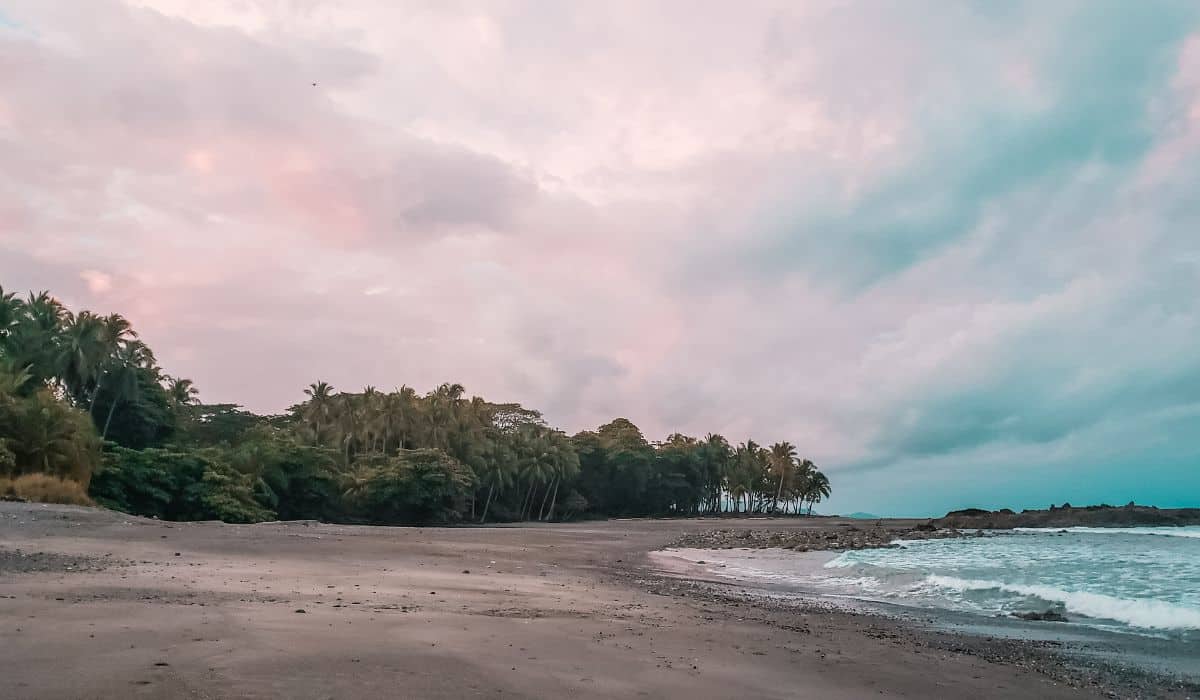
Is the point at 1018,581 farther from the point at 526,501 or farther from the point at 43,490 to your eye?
the point at 526,501

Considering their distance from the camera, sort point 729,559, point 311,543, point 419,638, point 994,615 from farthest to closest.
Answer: point 729,559 < point 311,543 < point 994,615 < point 419,638

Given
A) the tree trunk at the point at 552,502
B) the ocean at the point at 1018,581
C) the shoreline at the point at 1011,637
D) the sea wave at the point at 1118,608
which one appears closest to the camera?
the shoreline at the point at 1011,637

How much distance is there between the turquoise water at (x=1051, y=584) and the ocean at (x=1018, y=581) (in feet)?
0.06

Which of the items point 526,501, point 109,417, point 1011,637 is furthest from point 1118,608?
point 526,501

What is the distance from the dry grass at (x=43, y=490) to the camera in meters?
26.6

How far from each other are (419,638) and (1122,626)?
11.0m

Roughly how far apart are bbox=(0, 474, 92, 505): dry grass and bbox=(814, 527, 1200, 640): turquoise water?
27.0m

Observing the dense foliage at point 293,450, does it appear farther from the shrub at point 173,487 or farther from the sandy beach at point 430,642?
the sandy beach at point 430,642

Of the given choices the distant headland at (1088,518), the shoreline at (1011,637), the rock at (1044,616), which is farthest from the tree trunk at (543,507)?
the rock at (1044,616)

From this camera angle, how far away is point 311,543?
18.6 meters

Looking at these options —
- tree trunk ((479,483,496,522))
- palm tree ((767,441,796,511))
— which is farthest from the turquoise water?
palm tree ((767,441,796,511))

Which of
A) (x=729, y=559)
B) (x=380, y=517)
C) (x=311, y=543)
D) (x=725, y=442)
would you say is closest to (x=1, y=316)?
(x=380, y=517)

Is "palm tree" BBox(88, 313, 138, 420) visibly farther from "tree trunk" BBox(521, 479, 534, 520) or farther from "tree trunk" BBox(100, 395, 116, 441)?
"tree trunk" BBox(521, 479, 534, 520)

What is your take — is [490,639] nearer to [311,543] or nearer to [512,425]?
[311,543]
